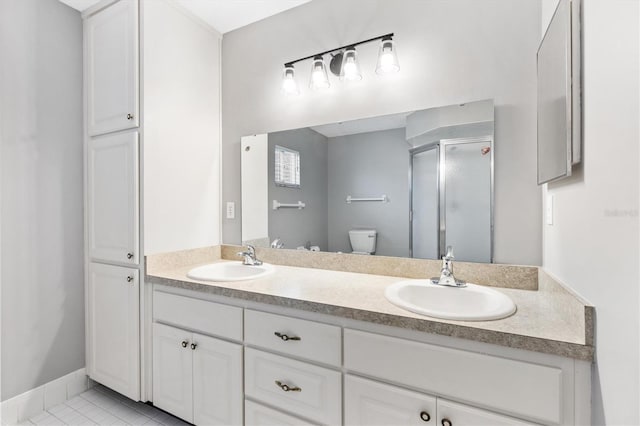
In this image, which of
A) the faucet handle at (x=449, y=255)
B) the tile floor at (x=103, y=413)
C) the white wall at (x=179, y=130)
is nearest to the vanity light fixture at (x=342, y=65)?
the white wall at (x=179, y=130)

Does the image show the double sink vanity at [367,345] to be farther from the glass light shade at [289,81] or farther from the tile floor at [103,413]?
the glass light shade at [289,81]

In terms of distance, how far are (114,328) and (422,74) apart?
2.25 metres

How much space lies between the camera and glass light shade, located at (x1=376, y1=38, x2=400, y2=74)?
156cm

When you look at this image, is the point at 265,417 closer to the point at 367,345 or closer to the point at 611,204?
the point at 367,345

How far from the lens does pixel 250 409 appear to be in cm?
134

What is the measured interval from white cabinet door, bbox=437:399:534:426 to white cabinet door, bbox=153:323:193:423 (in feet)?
3.83

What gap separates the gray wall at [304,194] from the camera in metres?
1.83

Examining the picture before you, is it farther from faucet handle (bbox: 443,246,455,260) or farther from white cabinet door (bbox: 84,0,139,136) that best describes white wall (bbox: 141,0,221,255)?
faucet handle (bbox: 443,246,455,260)

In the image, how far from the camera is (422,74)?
1.56m

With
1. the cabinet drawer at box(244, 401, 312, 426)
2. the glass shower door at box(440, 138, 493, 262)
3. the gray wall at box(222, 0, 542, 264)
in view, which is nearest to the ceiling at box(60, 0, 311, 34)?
the gray wall at box(222, 0, 542, 264)

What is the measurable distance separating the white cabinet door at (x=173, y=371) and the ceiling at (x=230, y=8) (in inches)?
75.6

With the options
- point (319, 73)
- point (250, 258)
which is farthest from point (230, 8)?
point (250, 258)

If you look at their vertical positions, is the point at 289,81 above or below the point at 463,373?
above

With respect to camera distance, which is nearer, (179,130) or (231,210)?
(179,130)
